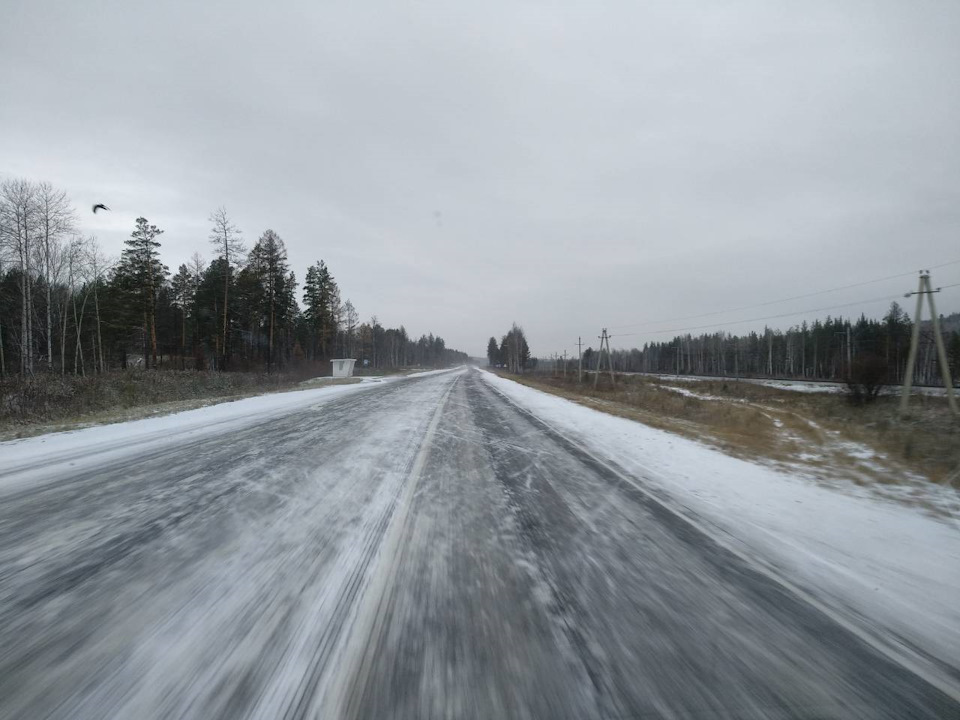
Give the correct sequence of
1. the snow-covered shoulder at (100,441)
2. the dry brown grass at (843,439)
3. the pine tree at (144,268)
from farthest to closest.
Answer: the pine tree at (144,268)
the dry brown grass at (843,439)
the snow-covered shoulder at (100,441)

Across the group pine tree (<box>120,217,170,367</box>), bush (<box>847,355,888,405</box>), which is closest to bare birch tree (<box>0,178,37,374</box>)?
pine tree (<box>120,217,170,367</box>)

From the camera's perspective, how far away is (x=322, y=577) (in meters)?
2.89

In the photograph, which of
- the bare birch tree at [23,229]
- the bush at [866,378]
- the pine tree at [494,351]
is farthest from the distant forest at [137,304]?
the pine tree at [494,351]

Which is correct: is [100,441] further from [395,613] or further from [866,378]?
[866,378]

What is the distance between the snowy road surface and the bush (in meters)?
22.9

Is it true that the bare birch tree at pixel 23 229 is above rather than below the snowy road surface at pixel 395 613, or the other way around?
above

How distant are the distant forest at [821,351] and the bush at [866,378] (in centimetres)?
32

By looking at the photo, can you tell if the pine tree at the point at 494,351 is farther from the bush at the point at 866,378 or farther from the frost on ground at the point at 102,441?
the frost on ground at the point at 102,441

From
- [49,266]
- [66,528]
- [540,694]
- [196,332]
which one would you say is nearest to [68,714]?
[540,694]

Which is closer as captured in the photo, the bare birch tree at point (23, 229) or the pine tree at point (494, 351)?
the bare birch tree at point (23, 229)

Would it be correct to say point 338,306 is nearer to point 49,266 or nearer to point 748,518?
point 49,266

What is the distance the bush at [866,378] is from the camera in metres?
19.4

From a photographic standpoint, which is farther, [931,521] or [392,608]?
[931,521]

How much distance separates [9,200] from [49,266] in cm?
463
